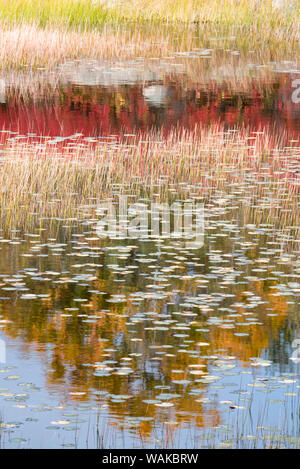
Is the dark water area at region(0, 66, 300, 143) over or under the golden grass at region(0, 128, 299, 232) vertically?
under

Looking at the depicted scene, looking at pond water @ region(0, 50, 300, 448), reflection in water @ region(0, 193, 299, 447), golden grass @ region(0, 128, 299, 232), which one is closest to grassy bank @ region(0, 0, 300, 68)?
golden grass @ region(0, 128, 299, 232)

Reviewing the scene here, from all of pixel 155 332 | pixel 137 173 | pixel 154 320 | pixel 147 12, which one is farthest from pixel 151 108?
pixel 155 332

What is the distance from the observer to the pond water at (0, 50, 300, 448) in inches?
290

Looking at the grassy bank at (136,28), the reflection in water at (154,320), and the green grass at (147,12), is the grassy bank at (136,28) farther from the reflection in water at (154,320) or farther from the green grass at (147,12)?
the reflection in water at (154,320)

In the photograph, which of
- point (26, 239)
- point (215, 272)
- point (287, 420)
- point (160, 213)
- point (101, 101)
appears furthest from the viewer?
point (101, 101)

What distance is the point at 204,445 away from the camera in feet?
23.0

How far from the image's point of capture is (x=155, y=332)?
930 centimetres

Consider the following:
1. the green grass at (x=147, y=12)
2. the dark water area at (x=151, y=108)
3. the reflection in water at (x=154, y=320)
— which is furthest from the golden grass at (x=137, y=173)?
the green grass at (x=147, y=12)

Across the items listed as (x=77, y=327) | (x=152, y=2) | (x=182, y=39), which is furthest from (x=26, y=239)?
(x=152, y=2)

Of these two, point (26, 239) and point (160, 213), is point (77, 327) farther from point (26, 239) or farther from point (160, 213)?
point (160, 213)

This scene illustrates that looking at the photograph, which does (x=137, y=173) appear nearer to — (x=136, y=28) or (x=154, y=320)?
(x=154, y=320)

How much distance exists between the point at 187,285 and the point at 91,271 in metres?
1.09

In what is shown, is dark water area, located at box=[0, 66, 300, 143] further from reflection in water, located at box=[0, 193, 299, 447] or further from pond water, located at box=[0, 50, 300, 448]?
reflection in water, located at box=[0, 193, 299, 447]

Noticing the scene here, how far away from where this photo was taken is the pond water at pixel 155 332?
736 centimetres
